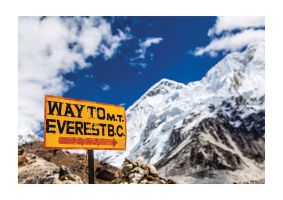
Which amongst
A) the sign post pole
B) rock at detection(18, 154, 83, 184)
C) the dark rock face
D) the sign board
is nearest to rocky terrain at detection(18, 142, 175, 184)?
rock at detection(18, 154, 83, 184)

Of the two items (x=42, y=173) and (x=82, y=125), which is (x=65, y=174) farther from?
(x=82, y=125)

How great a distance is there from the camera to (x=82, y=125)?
8555 mm

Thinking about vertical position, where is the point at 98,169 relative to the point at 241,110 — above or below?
below

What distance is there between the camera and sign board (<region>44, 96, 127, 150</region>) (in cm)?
810

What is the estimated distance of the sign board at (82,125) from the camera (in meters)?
8.10

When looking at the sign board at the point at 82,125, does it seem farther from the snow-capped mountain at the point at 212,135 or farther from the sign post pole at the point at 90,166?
the snow-capped mountain at the point at 212,135

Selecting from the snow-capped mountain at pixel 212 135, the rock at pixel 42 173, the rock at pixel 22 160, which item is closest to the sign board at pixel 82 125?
the rock at pixel 42 173

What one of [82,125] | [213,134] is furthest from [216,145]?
[82,125]
